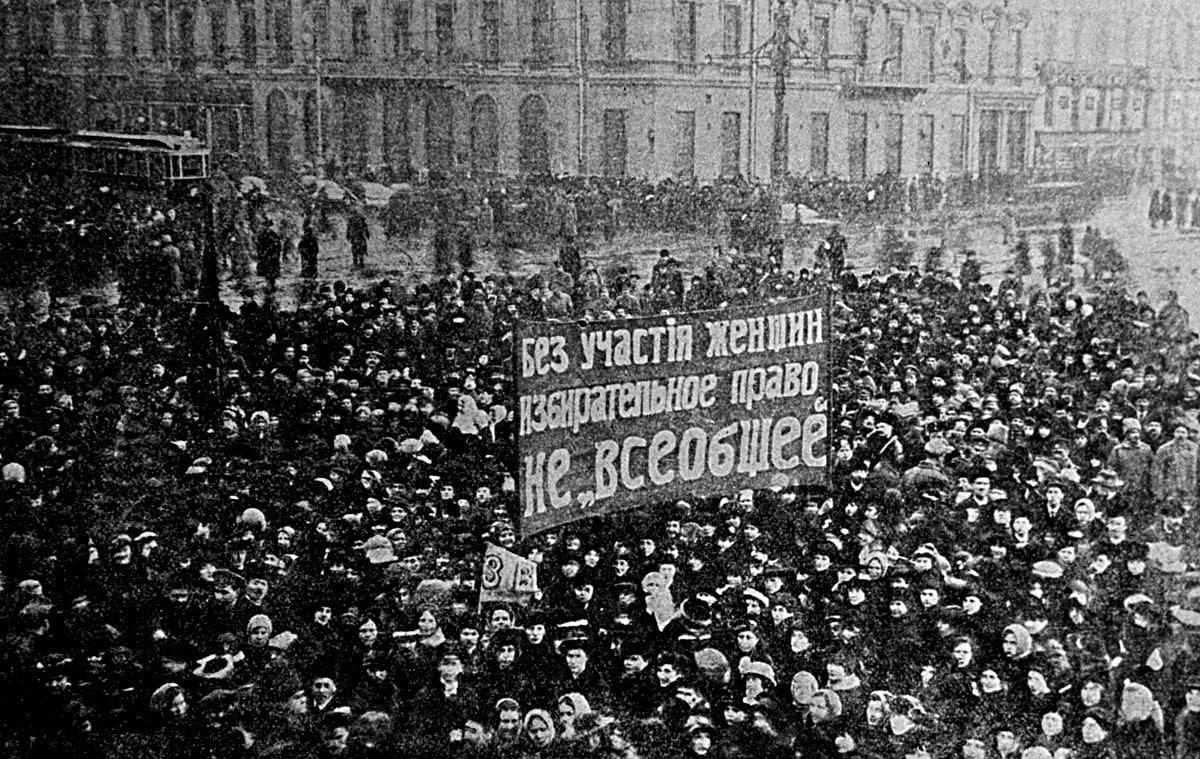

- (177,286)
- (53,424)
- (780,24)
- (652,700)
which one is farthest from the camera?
(780,24)

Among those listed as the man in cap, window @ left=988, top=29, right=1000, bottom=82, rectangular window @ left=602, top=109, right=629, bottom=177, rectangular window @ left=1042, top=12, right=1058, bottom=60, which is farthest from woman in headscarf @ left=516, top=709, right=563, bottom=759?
rectangular window @ left=1042, top=12, right=1058, bottom=60

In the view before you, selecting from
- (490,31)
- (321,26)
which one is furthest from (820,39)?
(321,26)

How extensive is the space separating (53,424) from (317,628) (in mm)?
1425

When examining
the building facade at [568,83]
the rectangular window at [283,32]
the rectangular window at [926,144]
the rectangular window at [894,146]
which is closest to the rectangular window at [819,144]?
the building facade at [568,83]

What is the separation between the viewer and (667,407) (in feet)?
23.2

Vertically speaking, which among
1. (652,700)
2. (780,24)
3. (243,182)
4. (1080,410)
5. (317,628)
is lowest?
(652,700)

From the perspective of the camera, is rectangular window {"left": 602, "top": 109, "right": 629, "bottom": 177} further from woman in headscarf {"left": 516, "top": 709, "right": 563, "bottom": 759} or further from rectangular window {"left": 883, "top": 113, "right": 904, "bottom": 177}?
woman in headscarf {"left": 516, "top": 709, "right": 563, "bottom": 759}

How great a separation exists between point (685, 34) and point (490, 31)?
1184 millimetres

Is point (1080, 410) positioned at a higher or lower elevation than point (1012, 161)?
lower

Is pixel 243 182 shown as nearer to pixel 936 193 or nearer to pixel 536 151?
pixel 536 151

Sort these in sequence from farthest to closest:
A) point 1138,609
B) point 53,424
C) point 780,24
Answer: point 1138,609 < point 780,24 < point 53,424

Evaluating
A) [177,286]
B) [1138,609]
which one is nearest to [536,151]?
[177,286]

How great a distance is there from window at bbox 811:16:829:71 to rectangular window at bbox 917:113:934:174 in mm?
774

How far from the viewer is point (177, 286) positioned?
5.89m
